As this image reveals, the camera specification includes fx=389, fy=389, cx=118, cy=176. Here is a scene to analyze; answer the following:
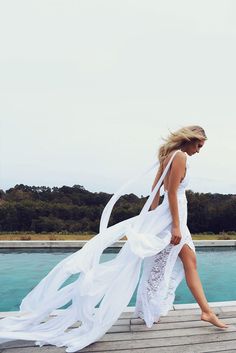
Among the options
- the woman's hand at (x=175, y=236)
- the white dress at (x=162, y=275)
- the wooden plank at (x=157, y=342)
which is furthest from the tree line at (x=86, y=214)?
the wooden plank at (x=157, y=342)

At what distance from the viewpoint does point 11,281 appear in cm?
793

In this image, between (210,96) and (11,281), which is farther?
(210,96)

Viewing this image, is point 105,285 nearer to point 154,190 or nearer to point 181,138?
point 154,190

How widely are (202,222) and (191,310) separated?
1341cm

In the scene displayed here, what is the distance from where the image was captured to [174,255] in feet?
9.95

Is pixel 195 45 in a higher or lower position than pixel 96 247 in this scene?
higher

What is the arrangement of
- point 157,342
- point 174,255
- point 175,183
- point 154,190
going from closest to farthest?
point 157,342, point 175,183, point 174,255, point 154,190

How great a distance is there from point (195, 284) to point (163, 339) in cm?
50

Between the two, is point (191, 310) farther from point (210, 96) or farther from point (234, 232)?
point (234, 232)

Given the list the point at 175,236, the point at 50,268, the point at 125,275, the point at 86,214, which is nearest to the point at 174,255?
the point at 175,236

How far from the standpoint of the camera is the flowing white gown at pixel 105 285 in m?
2.69

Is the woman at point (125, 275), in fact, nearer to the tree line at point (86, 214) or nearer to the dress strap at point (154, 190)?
the dress strap at point (154, 190)

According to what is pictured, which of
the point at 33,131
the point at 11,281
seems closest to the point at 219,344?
the point at 11,281

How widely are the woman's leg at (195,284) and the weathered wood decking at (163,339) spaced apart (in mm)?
84
